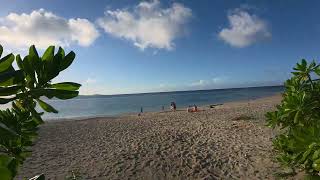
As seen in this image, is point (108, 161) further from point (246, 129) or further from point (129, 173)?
point (246, 129)

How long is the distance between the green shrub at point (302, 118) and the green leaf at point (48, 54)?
1484 mm

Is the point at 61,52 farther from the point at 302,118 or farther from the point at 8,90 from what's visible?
the point at 302,118

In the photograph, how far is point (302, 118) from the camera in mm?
3408

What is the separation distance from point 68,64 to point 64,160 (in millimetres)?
9971

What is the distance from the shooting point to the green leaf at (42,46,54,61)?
3.79 ft

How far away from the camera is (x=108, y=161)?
398 inches

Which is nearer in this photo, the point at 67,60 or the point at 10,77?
the point at 10,77

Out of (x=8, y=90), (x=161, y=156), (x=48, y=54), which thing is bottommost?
(x=161, y=156)

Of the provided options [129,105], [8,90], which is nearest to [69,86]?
[8,90]

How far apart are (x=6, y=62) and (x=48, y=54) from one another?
25 centimetres

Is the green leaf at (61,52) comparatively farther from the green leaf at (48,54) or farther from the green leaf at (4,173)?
the green leaf at (4,173)

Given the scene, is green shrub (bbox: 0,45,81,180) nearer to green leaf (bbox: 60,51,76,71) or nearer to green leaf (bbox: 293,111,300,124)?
green leaf (bbox: 60,51,76,71)

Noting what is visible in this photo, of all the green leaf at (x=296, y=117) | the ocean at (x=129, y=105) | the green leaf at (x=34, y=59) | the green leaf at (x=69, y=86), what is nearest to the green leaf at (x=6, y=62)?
the green leaf at (x=34, y=59)

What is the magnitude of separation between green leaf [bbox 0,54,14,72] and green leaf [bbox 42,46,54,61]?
21 centimetres
